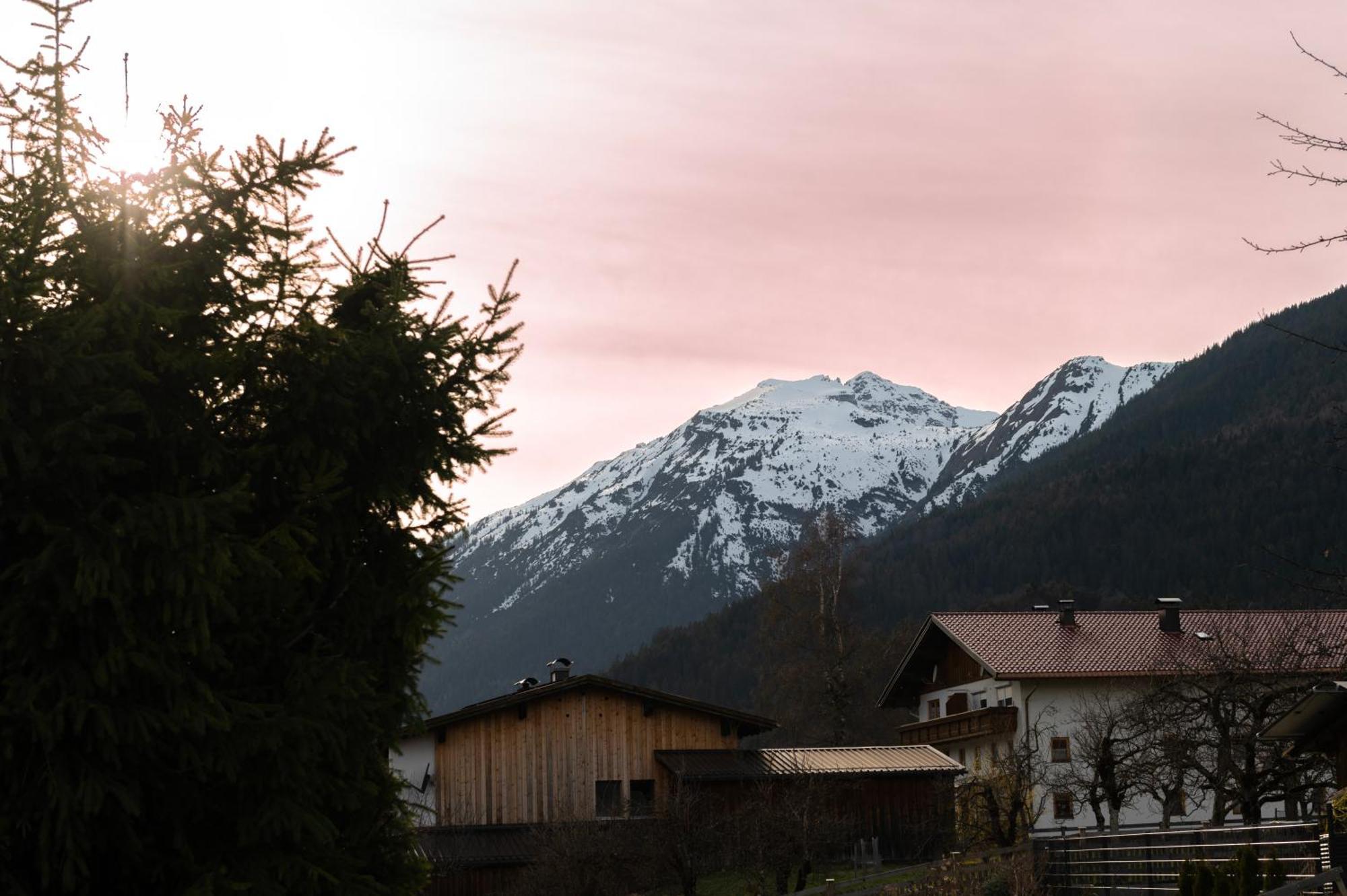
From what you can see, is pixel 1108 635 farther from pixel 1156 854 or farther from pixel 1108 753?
pixel 1156 854

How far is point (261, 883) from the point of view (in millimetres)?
8234

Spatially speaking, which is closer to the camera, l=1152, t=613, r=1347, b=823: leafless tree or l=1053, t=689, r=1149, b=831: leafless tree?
l=1152, t=613, r=1347, b=823: leafless tree

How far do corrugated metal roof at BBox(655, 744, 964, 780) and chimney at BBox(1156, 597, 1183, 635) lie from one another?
1777 centimetres

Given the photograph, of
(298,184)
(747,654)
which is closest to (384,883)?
(298,184)

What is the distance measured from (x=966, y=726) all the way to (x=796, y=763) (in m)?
16.4

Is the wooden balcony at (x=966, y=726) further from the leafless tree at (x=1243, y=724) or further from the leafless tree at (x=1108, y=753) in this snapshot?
the leafless tree at (x=1243, y=724)

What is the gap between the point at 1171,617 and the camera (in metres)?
58.4

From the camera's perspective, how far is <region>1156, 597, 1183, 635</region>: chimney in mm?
58000

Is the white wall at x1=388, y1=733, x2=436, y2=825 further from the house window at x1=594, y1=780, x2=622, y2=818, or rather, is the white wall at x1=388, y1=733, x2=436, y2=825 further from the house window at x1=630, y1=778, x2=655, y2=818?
the house window at x1=630, y1=778, x2=655, y2=818

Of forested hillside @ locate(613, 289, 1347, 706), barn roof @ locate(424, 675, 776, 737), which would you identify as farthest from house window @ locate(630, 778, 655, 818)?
forested hillside @ locate(613, 289, 1347, 706)

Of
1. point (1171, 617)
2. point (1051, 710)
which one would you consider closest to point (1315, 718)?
point (1051, 710)

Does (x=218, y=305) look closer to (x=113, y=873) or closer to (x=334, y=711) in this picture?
(x=334, y=711)

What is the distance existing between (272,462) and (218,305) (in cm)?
119

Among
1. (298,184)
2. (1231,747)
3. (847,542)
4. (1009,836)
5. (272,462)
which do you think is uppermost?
(847,542)
